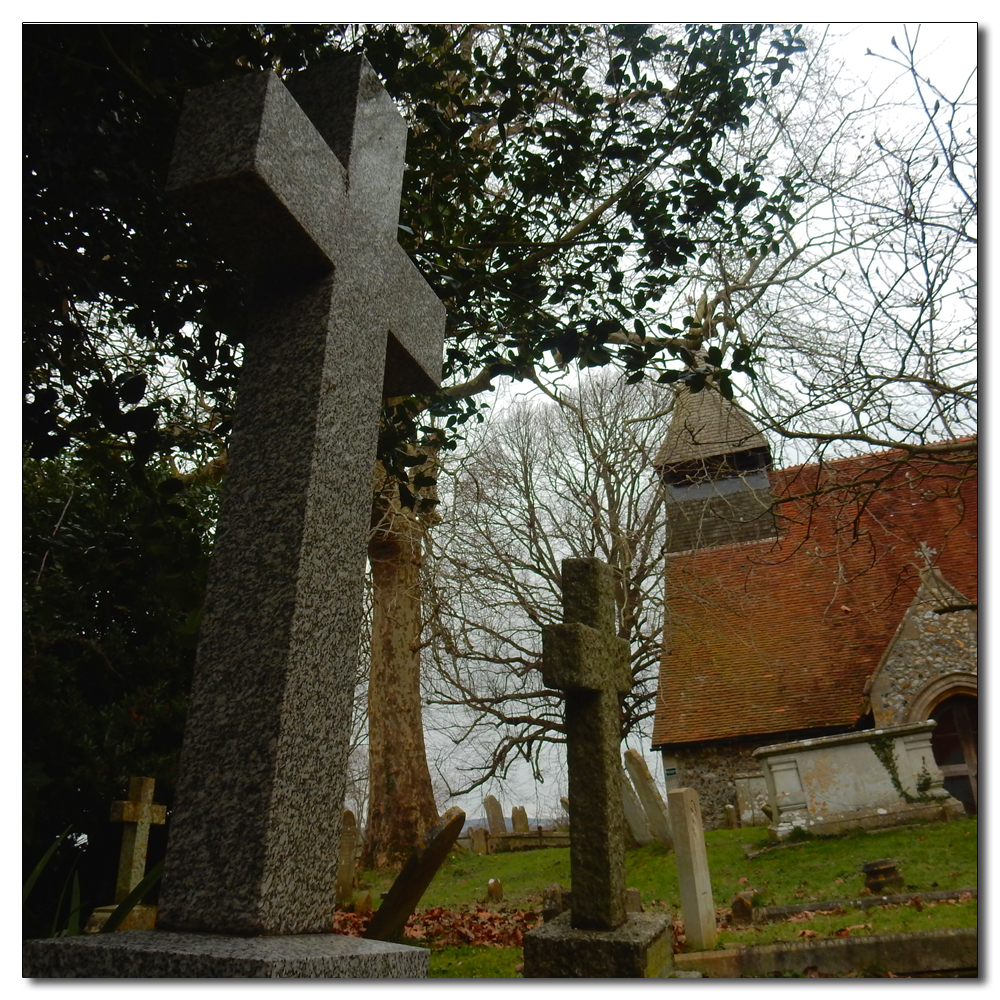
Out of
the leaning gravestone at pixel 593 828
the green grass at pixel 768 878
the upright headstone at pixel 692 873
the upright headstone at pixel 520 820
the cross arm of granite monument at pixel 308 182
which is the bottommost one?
the upright headstone at pixel 520 820

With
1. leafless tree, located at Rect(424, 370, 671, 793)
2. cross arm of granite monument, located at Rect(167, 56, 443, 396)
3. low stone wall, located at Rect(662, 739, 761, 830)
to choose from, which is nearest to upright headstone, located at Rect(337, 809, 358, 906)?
leafless tree, located at Rect(424, 370, 671, 793)

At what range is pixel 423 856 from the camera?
2.19m

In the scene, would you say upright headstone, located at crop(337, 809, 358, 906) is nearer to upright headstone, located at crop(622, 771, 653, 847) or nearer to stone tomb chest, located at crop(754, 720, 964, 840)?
upright headstone, located at crop(622, 771, 653, 847)

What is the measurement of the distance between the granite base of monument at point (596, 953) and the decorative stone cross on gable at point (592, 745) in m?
0.09

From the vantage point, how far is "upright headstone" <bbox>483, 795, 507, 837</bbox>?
854 centimetres

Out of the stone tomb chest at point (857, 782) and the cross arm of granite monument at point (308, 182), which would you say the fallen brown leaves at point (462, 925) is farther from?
the cross arm of granite monument at point (308, 182)

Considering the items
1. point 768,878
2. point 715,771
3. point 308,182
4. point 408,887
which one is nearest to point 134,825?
point 408,887

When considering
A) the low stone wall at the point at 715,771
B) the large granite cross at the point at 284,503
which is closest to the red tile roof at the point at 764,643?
the low stone wall at the point at 715,771

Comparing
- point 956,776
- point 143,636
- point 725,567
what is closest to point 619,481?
point 725,567

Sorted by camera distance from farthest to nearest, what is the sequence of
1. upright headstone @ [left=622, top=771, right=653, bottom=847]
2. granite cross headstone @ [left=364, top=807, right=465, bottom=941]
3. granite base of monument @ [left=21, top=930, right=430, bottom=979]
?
upright headstone @ [left=622, top=771, right=653, bottom=847], granite cross headstone @ [left=364, top=807, right=465, bottom=941], granite base of monument @ [left=21, top=930, right=430, bottom=979]

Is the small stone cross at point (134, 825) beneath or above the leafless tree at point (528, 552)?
beneath

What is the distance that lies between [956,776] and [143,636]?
7214 mm

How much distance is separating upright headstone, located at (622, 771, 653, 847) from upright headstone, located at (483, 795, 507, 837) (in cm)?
152

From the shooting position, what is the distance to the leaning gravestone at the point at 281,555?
124 centimetres
